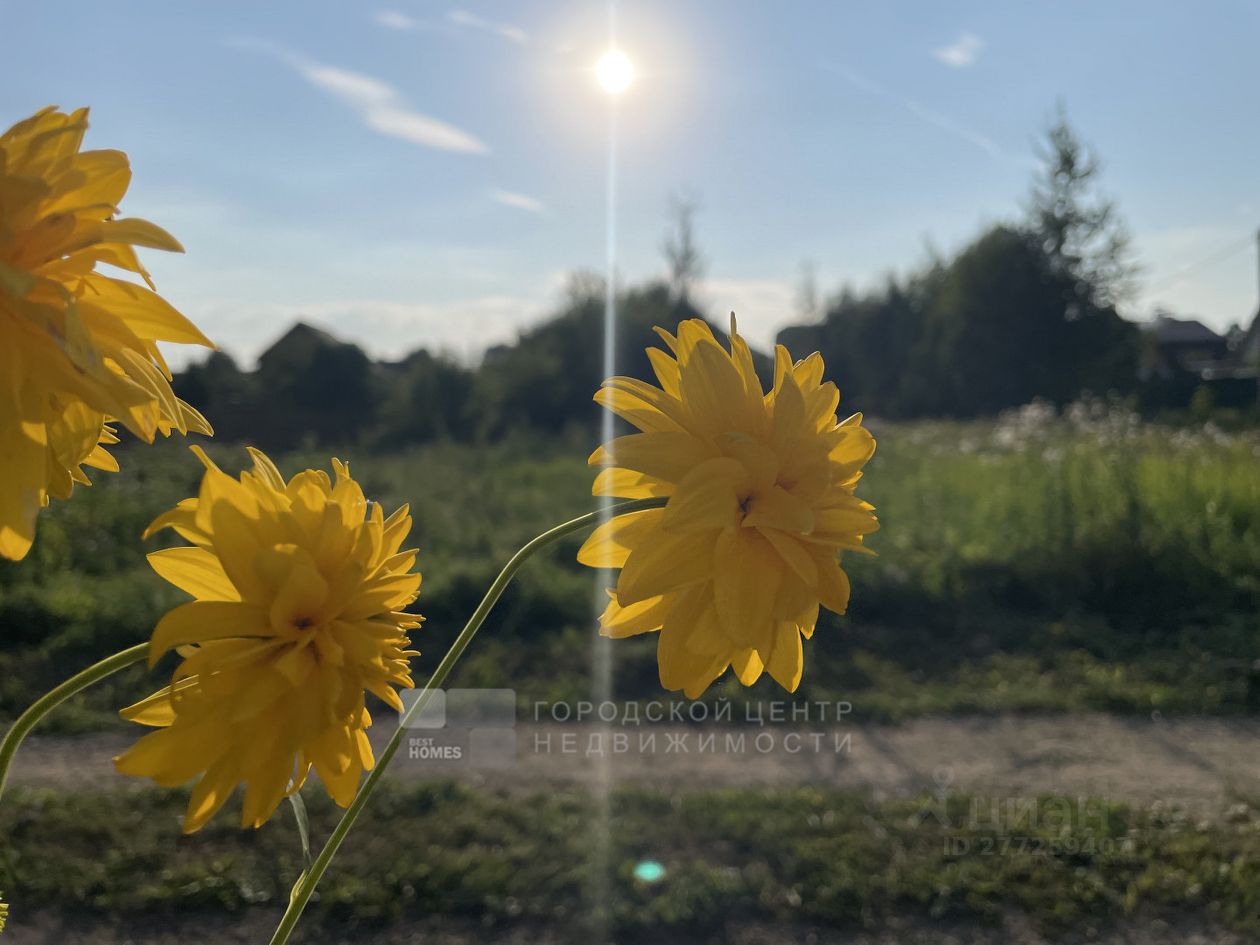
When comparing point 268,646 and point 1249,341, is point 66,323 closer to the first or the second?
point 268,646

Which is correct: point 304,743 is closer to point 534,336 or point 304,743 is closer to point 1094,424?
point 1094,424

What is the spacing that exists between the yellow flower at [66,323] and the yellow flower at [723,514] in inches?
8.3

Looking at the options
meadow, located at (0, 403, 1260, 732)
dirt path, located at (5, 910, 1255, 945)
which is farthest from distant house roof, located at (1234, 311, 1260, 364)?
dirt path, located at (5, 910, 1255, 945)

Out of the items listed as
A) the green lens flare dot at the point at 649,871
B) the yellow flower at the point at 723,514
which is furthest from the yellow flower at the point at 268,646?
the green lens flare dot at the point at 649,871

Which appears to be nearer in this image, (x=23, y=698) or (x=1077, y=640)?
(x=23, y=698)

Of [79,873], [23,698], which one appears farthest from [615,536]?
[23,698]

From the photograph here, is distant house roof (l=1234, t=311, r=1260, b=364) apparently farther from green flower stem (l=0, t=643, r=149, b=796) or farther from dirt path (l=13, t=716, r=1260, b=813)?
green flower stem (l=0, t=643, r=149, b=796)

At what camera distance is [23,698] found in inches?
163

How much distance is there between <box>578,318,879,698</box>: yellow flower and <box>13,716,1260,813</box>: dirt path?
335 centimetres

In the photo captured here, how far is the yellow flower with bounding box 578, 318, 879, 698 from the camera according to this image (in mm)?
505

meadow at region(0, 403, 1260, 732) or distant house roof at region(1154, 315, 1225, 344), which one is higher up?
distant house roof at region(1154, 315, 1225, 344)

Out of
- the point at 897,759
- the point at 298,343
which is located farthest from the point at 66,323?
the point at 298,343

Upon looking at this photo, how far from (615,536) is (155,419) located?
214 millimetres

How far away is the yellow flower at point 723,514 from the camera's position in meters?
0.51
